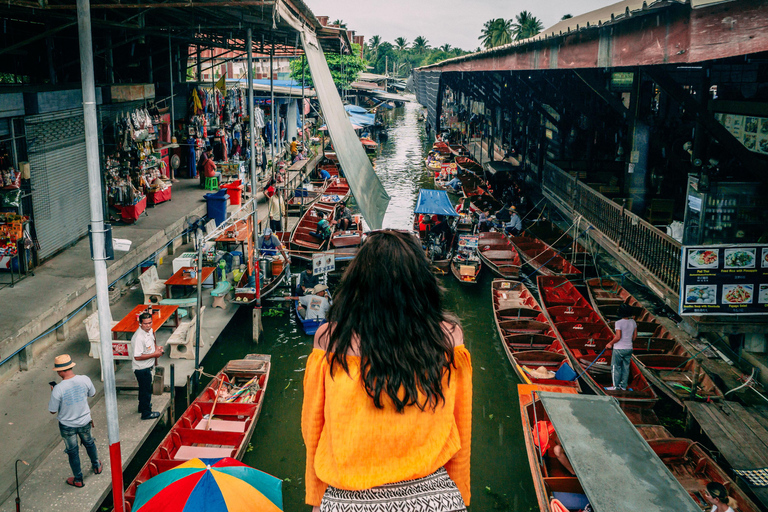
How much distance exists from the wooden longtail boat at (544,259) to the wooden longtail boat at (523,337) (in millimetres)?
1455

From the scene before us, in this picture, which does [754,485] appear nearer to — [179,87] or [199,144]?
[199,144]

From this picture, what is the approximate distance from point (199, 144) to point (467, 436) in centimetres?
1893

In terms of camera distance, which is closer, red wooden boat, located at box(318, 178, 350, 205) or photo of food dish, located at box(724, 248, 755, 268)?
photo of food dish, located at box(724, 248, 755, 268)

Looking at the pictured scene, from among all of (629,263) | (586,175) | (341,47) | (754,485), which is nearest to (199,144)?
(341,47)

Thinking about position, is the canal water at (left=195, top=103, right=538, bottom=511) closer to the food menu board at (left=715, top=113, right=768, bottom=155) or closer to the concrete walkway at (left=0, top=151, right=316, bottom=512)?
the concrete walkway at (left=0, top=151, right=316, bottom=512)

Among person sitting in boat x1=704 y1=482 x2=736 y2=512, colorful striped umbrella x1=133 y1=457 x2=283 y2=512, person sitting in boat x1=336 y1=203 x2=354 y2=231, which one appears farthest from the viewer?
person sitting in boat x1=336 y1=203 x2=354 y2=231

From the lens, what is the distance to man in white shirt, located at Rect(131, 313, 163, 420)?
8797 mm

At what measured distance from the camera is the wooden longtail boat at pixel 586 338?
9.66 meters

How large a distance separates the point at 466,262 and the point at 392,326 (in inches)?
623

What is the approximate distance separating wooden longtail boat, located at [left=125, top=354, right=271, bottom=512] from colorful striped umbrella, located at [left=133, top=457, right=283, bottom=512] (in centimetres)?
165

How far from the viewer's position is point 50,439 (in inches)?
320

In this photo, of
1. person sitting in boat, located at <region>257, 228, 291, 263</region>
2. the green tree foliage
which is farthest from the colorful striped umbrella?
the green tree foliage

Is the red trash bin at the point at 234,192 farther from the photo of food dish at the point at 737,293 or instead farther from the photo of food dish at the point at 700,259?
the photo of food dish at the point at 737,293

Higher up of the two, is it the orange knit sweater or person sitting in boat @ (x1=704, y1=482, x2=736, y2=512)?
the orange knit sweater
